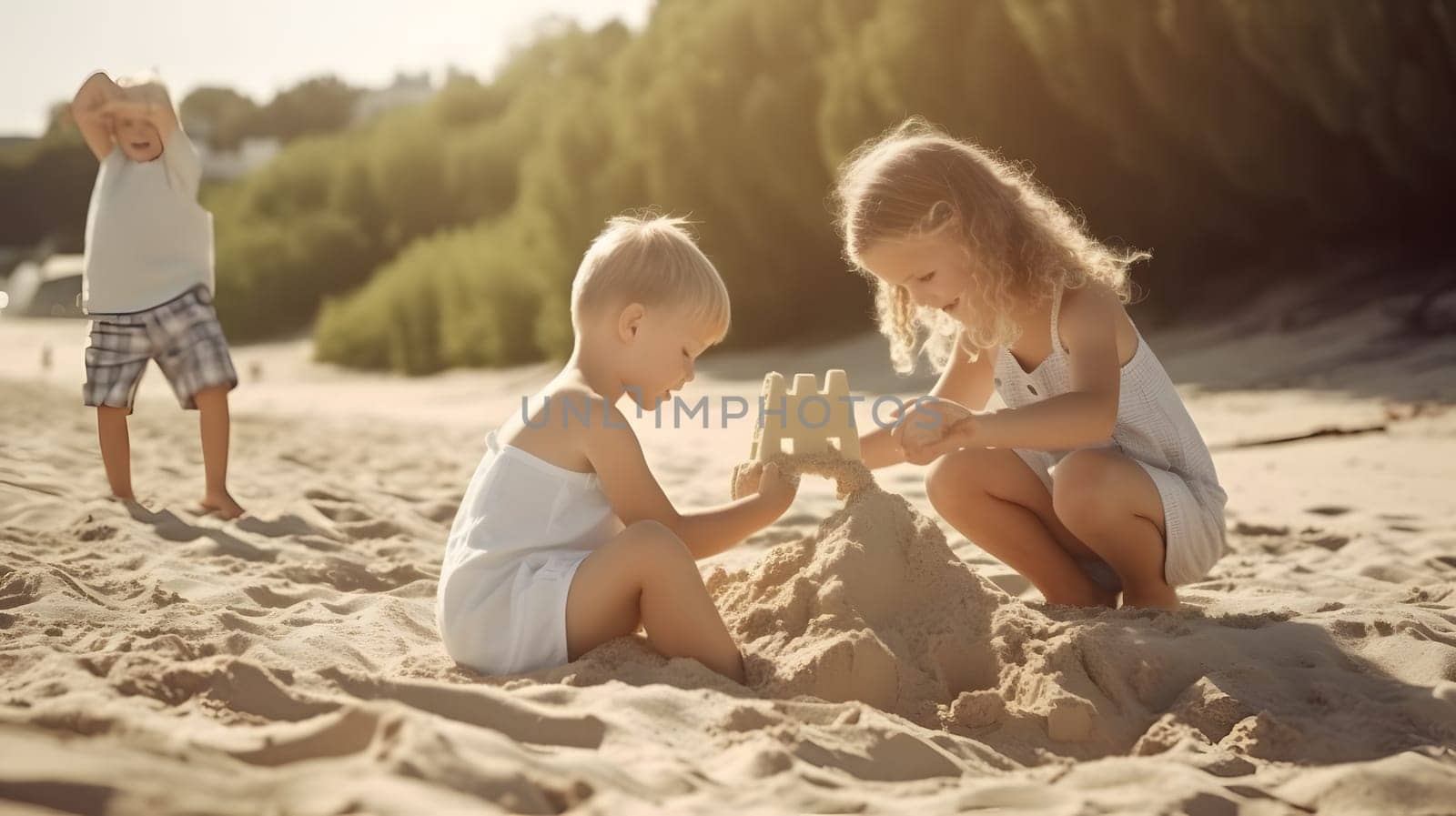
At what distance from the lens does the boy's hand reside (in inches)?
111

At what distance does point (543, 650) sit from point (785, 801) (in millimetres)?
844

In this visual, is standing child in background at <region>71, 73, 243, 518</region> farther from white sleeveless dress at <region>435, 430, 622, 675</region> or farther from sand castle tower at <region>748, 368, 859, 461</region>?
sand castle tower at <region>748, 368, 859, 461</region>

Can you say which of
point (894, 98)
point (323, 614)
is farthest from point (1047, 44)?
point (323, 614)

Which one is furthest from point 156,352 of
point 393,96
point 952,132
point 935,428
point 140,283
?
point 393,96

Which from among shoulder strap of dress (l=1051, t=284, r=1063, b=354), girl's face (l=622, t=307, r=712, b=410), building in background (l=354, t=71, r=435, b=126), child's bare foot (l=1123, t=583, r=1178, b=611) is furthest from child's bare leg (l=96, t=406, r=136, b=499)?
building in background (l=354, t=71, r=435, b=126)

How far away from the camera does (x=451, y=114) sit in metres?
30.1

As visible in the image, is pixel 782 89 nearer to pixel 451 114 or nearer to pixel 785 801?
pixel 785 801

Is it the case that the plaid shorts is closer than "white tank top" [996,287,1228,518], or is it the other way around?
"white tank top" [996,287,1228,518]

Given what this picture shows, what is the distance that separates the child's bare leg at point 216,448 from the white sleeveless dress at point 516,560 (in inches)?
80.7

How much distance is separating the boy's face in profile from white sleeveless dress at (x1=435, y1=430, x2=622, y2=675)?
8.77 feet

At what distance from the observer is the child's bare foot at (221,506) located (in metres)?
4.40

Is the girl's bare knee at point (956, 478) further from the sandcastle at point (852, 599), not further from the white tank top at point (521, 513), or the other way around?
the white tank top at point (521, 513)

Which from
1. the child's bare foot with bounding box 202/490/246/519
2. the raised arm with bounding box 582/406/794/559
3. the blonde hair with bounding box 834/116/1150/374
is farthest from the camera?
the child's bare foot with bounding box 202/490/246/519

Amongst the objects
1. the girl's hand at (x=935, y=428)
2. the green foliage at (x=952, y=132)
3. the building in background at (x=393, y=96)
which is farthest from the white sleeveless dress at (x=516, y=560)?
the building in background at (x=393, y=96)
